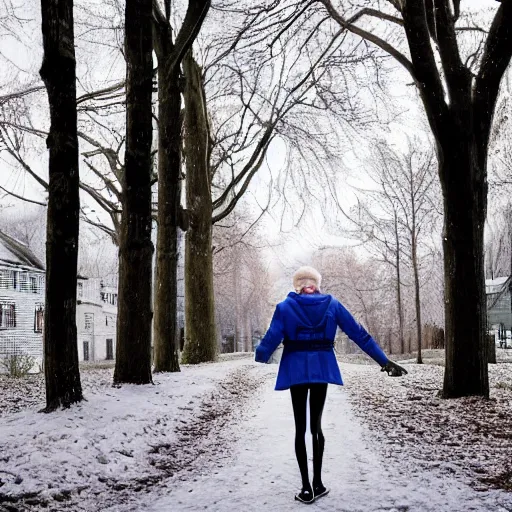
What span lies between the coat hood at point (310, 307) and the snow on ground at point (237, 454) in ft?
4.71

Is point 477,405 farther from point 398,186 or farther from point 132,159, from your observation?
point 398,186

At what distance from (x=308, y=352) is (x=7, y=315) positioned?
34140mm

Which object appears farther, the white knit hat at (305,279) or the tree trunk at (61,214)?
the tree trunk at (61,214)

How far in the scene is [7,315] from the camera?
1388 inches

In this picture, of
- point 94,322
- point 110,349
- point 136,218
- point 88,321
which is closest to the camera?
point 136,218

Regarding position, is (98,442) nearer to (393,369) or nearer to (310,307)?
(310,307)

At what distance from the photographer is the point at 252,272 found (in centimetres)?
4775

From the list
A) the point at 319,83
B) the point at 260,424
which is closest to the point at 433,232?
the point at 319,83

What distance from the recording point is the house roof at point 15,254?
33.3 m

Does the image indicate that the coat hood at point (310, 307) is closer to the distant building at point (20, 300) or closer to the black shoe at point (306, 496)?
the black shoe at point (306, 496)

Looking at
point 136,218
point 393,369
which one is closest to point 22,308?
point 136,218

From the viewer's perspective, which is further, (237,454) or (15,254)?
(15,254)

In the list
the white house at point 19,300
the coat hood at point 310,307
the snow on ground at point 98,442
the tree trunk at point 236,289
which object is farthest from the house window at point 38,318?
the coat hood at point 310,307

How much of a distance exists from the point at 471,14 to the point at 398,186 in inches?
477
